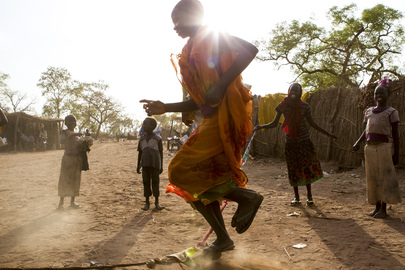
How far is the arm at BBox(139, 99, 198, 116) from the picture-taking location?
6.82 feet

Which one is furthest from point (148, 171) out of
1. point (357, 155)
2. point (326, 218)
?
point (357, 155)

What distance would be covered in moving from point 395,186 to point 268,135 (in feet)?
25.0

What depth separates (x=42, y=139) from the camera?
22.2m

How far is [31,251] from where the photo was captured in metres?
2.63

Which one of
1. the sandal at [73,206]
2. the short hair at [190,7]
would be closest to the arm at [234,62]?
the short hair at [190,7]

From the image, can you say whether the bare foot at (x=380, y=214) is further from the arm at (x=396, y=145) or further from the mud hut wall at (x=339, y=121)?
the mud hut wall at (x=339, y=121)

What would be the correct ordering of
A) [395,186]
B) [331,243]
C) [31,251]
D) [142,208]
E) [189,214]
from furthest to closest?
[142,208], [189,214], [395,186], [331,243], [31,251]

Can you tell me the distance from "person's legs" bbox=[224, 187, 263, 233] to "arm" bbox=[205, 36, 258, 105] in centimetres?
65

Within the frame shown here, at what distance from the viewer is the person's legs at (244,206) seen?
2035 millimetres

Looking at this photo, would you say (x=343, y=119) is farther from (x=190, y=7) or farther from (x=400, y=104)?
(x=190, y=7)

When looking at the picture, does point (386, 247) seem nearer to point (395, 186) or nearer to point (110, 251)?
point (395, 186)

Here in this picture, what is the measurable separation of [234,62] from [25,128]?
24.1 metres

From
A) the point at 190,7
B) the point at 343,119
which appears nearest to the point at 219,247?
the point at 190,7

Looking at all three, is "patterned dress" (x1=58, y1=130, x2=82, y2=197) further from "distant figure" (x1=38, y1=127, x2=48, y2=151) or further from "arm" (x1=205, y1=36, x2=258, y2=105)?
"distant figure" (x1=38, y1=127, x2=48, y2=151)
